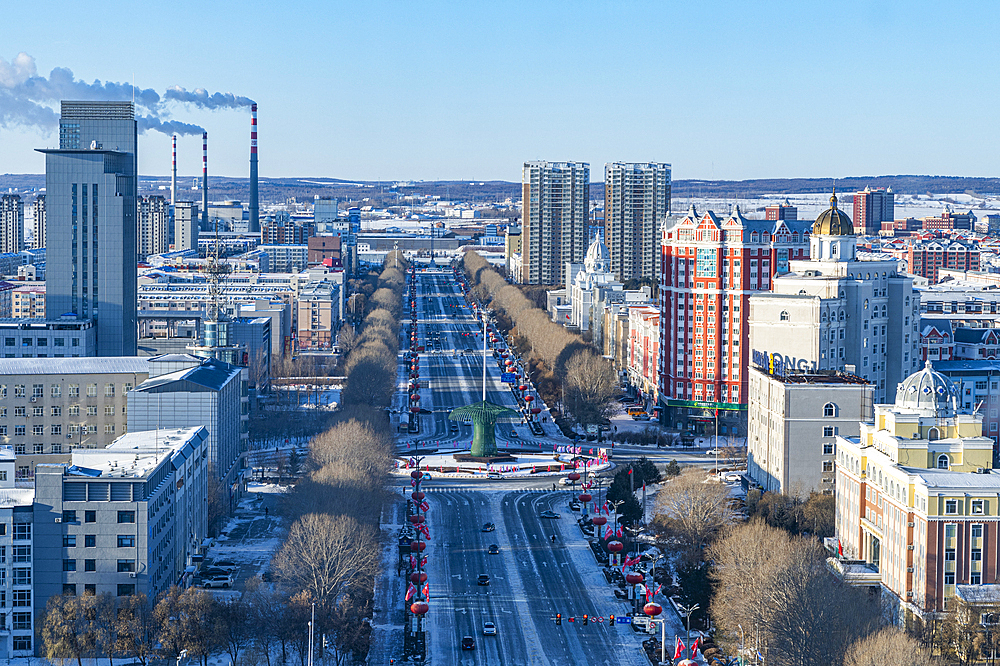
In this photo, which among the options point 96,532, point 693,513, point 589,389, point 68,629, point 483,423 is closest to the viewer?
point 68,629

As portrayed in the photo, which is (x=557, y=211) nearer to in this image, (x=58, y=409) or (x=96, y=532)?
(x=58, y=409)

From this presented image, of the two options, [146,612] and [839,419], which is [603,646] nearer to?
[146,612]

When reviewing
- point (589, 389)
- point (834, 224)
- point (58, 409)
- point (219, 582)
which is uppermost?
point (834, 224)

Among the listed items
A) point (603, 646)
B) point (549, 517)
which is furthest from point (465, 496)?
point (603, 646)

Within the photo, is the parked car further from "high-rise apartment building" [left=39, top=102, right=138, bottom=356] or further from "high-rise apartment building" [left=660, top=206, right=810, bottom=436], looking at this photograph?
"high-rise apartment building" [left=660, top=206, right=810, bottom=436]

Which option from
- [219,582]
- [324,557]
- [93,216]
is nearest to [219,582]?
[219,582]

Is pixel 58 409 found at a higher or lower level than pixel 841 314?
lower
